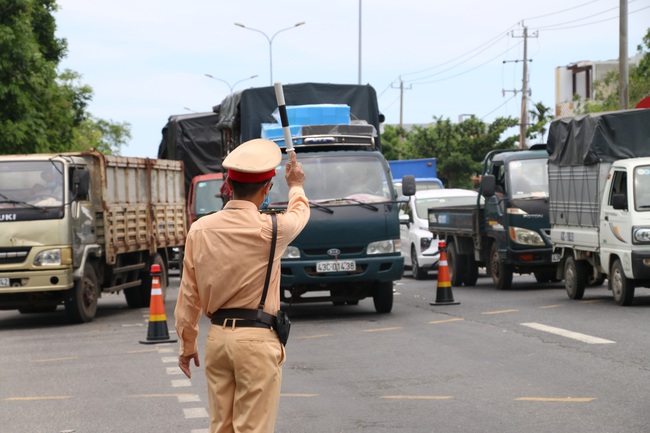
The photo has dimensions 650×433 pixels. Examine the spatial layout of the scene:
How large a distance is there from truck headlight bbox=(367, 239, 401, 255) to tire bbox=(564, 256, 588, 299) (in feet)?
11.0

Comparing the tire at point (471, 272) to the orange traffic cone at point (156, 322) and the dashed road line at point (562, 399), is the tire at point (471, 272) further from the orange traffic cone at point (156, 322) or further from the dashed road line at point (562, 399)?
the dashed road line at point (562, 399)

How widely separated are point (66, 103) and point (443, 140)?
28822mm

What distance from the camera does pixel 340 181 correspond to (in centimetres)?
1720

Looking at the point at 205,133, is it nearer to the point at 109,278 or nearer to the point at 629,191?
the point at 109,278

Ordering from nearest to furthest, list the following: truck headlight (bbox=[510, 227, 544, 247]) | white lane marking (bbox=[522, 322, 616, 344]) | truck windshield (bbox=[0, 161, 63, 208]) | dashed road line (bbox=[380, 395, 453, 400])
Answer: dashed road line (bbox=[380, 395, 453, 400]) < white lane marking (bbox=[522, 322, 616, 344]) < truck windshield (bbox=[0, 161, 63, 208]) < truck headlight (bbox=[510, 227, 544, 247])

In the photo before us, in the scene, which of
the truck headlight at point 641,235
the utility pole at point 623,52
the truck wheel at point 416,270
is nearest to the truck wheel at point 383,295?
the truck headlight at point 641,235

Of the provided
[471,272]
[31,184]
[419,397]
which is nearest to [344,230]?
[31,184]

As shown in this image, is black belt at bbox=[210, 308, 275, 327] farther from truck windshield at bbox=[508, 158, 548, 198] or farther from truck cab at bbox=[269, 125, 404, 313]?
truck windshield at bbox=[508, 158, 548, 198]

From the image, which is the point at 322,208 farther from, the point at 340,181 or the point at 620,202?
the point at 620,202

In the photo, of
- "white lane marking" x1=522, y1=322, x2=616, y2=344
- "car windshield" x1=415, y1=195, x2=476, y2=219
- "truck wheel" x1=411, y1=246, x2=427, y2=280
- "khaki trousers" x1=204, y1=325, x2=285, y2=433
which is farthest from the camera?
"car windshield" x1=415, y1=195, x2=476, y2=219

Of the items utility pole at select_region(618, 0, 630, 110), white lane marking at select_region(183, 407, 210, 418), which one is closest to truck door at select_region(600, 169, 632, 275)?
white lane marking at select_region(183, 407, 210, 418)

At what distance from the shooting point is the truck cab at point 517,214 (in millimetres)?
21188

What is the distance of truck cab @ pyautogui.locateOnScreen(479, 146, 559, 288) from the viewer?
21188 mm

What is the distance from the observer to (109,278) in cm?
1941
